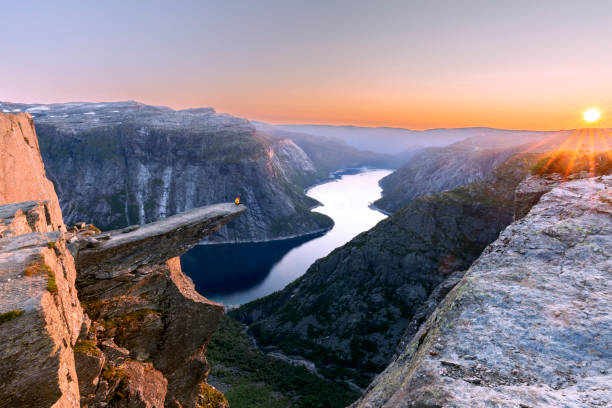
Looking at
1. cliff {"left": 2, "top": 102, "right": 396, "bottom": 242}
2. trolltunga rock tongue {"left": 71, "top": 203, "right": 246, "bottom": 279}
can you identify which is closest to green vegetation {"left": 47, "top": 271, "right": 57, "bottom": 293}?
trolltunga rock tongue {"left": 71, "top": 203, "right": 246, "bottom": 279}

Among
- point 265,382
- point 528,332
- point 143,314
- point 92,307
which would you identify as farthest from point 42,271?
point 265,382

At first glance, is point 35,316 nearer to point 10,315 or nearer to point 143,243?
point 10,315

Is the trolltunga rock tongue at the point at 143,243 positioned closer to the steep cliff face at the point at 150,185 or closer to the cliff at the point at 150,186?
the cliff at the point at 150,186

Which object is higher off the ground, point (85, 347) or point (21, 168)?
point (21, 168)

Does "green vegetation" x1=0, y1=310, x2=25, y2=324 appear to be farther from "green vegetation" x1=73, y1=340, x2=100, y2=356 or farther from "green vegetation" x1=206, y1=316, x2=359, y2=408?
"green vegetation" x1=206, y1=316, x2=359, y2=408

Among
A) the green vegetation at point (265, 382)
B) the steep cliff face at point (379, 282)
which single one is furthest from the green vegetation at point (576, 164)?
the steep cliff face at point (379, 282)
